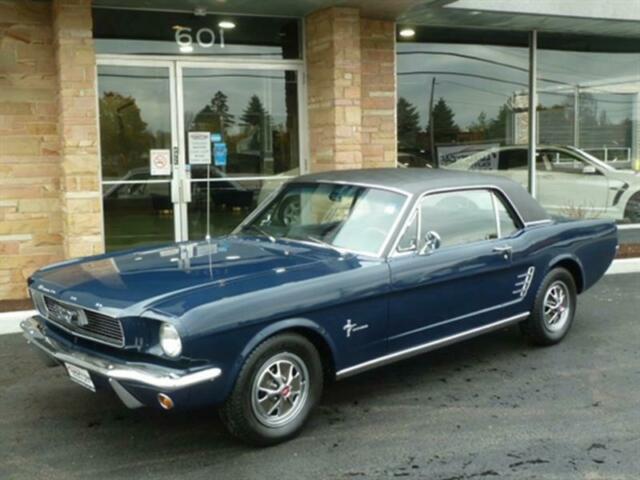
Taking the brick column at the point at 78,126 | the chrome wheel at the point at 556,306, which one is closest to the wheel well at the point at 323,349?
the chrome wheel at the point at 556,306

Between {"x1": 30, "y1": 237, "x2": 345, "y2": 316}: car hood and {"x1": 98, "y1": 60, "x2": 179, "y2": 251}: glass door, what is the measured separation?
11.6 feet

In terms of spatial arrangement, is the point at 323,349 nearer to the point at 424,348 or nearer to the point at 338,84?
the point at 424,348

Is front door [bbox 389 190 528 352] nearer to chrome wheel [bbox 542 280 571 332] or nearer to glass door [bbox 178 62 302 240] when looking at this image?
chrome wheel [bbox 542 280 571 332]

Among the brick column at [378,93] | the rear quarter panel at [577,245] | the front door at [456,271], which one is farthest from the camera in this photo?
the brick column at [378,93]

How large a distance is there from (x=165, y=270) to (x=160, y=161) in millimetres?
4460

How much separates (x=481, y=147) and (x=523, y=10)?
2.25 metres

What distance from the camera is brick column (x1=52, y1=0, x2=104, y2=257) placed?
742cm

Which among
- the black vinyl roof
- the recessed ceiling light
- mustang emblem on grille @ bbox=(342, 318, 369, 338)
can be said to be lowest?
mustang emblem on grille @ bbox=(342, 318, 369, 338)

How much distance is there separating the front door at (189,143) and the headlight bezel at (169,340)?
16.8 feet

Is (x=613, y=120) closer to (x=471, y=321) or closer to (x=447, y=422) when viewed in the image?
(x=471, y=321)

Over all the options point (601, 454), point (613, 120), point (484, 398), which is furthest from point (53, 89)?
point (613, 120)

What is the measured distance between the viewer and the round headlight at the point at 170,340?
357 cm

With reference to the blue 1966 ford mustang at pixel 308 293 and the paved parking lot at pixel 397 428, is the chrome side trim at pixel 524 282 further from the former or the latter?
the paved parking lot at pixel 397 428

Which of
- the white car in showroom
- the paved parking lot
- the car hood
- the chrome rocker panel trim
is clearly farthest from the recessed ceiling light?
the chrome rocker panel trim
